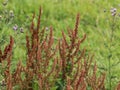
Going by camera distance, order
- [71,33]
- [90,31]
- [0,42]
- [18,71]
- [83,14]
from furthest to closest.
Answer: [83,14]
[90,31]
[0,42]
[71,33]
[18,71]

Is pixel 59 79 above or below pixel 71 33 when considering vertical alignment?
below

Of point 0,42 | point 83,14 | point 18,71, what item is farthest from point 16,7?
point 18,71

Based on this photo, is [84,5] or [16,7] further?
[84,5]

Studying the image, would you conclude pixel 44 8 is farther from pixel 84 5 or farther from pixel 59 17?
pixel 84 5

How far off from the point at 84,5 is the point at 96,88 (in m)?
4.43

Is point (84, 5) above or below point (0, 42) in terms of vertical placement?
above

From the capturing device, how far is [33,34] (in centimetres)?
296

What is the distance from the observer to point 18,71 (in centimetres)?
267

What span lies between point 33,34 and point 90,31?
3678 millimetres

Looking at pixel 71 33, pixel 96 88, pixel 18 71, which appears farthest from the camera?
pixel 71 33

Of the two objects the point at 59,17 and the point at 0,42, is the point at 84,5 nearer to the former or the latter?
the point at 59,17

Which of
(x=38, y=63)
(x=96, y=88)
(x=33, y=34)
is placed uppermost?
(x=33, y=34)

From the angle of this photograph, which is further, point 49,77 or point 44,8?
point 44,8

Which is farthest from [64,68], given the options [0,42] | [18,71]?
[0,42]
